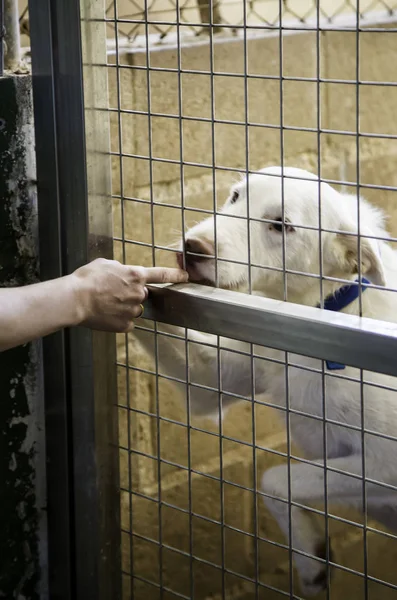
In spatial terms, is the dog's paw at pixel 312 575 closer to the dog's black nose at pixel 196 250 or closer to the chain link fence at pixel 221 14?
the dog's black nose at pixel 196 250

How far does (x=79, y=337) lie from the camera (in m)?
1.91

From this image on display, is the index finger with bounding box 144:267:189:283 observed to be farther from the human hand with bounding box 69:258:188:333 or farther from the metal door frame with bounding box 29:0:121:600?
the metal door frame with bounding box 29:0:121:600

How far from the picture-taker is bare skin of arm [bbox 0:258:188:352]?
158 cm

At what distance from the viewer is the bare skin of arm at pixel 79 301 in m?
1.58

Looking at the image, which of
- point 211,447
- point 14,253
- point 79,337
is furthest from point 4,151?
point 211,447

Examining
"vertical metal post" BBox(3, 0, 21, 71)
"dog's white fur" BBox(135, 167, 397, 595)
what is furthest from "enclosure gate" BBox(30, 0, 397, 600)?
"vertical metal post" BBox(3, 0, 21, 71)

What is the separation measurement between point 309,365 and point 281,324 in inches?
26.1

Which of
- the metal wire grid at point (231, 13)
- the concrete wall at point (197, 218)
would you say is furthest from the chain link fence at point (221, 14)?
the concrete wall at point (197, 218)

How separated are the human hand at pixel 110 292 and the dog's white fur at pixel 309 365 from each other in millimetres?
334

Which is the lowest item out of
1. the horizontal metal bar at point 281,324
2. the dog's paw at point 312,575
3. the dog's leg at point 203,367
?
the dog's paw at point 312,575

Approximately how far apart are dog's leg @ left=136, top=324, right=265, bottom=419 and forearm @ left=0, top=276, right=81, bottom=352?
478mm

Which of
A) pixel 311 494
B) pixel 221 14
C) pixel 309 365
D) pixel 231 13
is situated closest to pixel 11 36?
pixel 309 365

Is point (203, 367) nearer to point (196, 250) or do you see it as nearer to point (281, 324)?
point (196, 250)

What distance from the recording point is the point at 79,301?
5.35 ft
